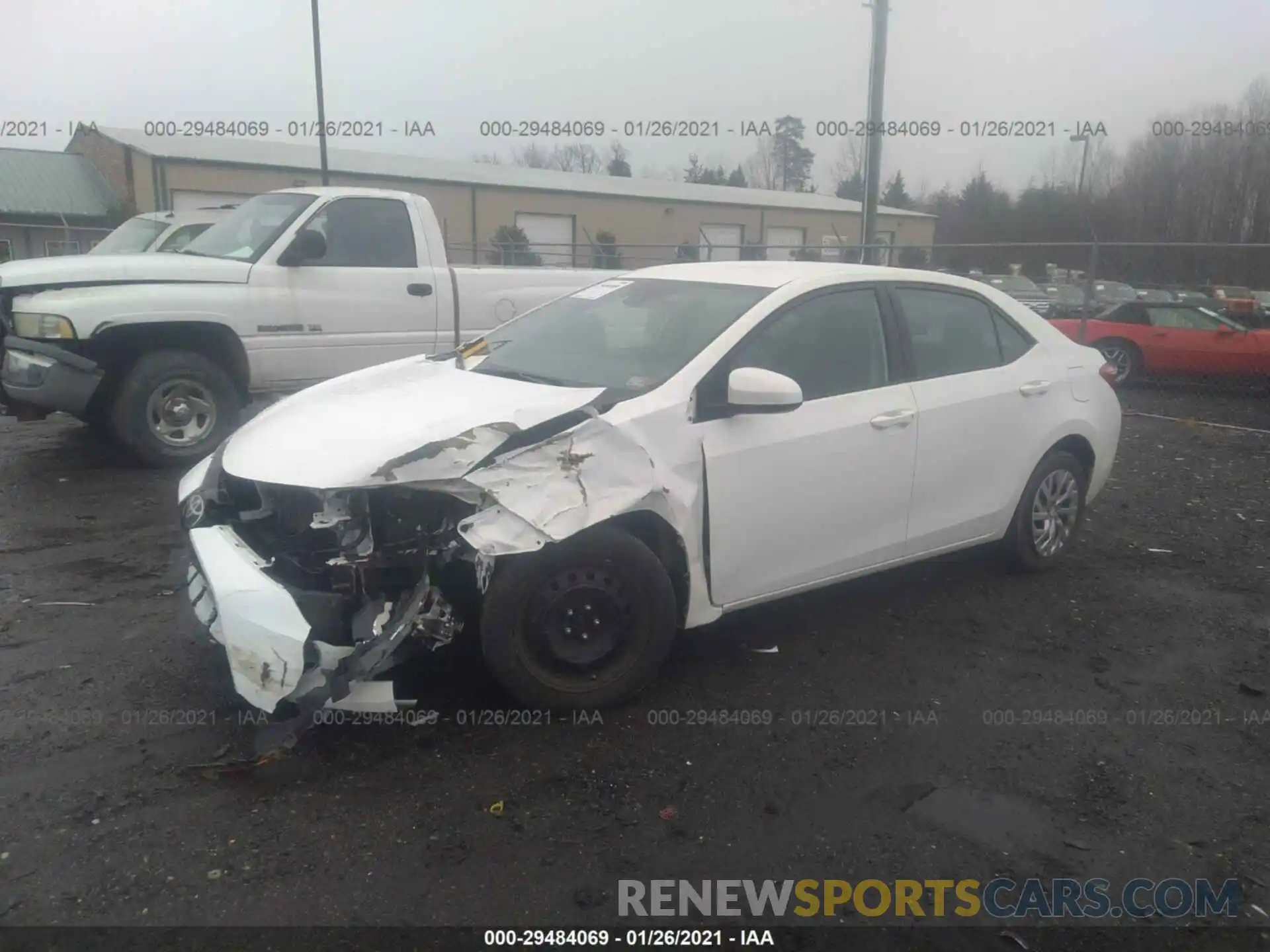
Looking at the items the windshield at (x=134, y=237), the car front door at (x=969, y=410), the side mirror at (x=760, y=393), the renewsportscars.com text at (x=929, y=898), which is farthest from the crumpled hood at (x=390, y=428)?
the windshield at (x=134, y=237)

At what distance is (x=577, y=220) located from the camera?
1367 inches

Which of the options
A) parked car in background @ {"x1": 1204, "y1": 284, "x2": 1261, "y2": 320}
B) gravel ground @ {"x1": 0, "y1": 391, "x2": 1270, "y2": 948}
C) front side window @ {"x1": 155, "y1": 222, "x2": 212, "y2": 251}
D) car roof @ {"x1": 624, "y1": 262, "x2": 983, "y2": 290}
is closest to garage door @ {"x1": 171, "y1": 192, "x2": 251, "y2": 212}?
front side window @ {"x1": 155, "y1": 222, "x2": 212, "y2": 251}

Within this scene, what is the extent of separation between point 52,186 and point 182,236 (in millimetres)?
28543

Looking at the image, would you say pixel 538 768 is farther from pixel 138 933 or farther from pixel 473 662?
pixel 138 933

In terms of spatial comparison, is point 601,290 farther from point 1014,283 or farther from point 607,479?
point 1014,283

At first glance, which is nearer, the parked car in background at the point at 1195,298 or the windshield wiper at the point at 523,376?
the windshield wiper at the point at 523,376

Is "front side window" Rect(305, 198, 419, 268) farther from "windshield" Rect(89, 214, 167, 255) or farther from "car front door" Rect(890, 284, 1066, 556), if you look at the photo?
"car front door" Rect(890, 284, 1066, 556)

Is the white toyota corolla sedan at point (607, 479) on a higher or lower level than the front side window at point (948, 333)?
lower

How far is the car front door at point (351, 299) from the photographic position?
7512 millimetres

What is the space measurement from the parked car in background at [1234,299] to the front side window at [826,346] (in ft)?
37.3

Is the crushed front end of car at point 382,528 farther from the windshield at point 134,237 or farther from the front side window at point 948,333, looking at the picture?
the windshield at point 134,237

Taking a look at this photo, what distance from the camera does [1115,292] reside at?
49.7ft

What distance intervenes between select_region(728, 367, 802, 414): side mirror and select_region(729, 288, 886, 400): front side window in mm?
220

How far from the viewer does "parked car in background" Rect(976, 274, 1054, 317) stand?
607 inches
